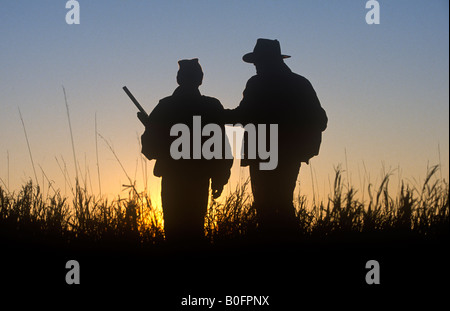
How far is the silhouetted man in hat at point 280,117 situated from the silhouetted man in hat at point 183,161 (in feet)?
1.76

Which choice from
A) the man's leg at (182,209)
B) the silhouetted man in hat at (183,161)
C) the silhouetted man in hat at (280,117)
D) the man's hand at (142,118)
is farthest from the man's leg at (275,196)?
the man's hand at (142,118)

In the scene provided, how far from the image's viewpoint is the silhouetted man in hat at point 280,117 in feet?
19.1

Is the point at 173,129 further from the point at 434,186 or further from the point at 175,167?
the point at 434,186

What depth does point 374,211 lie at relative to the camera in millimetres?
5496

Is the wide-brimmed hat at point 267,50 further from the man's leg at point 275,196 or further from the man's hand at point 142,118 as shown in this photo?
the man's hand at point 142,118

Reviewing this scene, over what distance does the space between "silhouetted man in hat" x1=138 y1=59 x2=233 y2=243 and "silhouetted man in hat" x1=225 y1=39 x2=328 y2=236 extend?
1.76 ft

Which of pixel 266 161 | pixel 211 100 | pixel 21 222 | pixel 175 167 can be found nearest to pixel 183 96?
pixel 211 100

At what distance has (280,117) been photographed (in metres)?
6.08

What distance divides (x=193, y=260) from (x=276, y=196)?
1.17 meters

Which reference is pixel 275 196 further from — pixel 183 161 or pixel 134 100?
pixel 134 100

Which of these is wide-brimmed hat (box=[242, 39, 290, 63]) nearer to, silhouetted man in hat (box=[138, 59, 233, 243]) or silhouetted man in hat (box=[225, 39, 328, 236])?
silhouetted man in hat (box=[225, 39, 328, 236])

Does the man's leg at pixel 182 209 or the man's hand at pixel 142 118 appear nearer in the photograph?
the man's leg at pixel 182 209

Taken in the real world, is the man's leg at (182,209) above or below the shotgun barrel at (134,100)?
below
